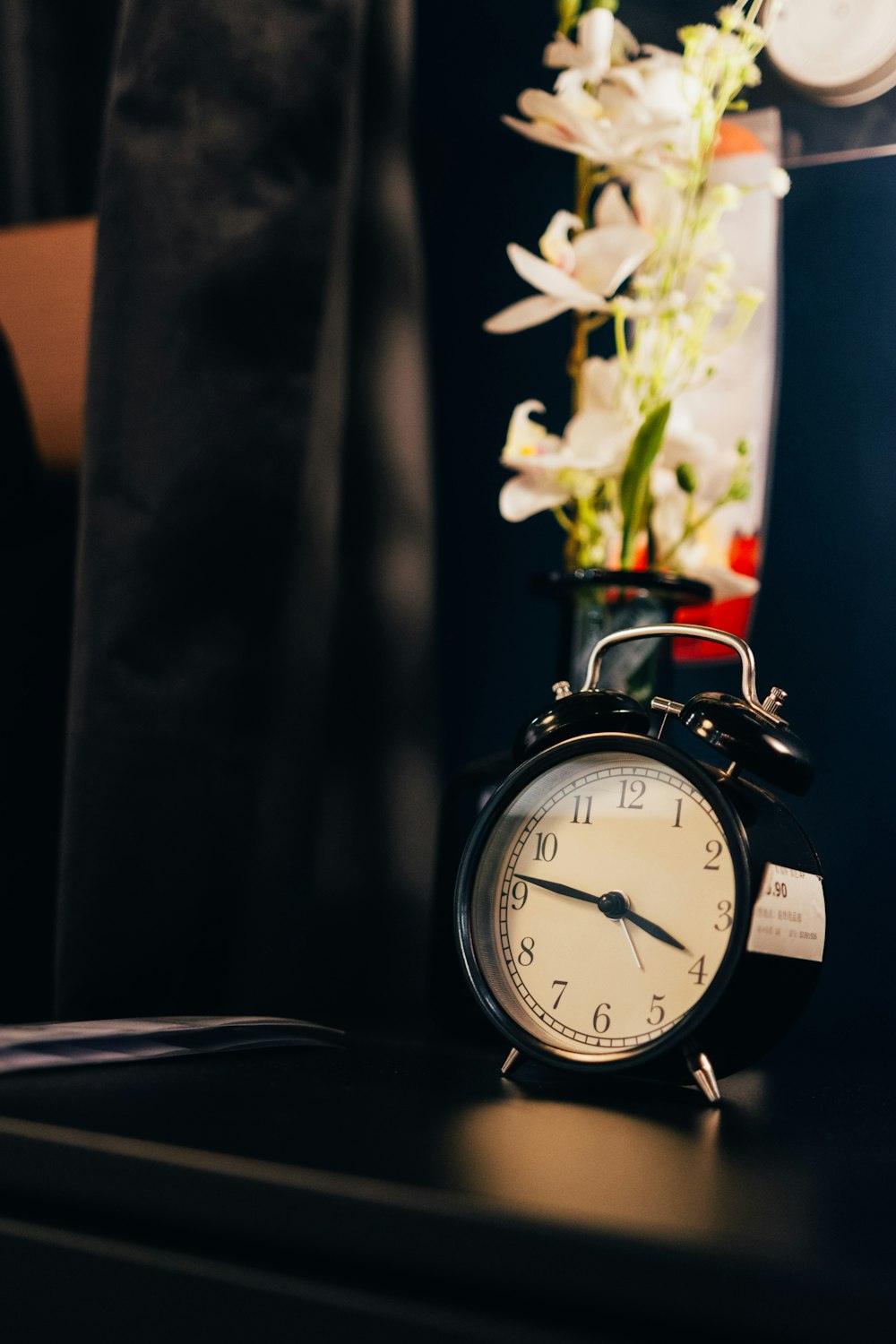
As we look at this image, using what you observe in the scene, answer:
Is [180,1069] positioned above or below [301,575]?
below

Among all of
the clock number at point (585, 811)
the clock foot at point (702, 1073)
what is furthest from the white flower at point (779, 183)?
the clock foot at point (702, 1073)

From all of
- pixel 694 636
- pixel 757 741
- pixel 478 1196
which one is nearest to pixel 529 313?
pixel 694 636

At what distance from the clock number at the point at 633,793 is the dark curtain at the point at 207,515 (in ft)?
1.19

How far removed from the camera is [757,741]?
2.16 feet

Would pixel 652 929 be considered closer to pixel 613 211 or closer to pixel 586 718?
pixel 586 718

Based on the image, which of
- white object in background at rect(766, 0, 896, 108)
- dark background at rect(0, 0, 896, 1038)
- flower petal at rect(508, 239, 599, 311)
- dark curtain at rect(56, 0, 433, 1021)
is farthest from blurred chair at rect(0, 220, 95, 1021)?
white object in background at rect(766, 0, 896, 108)

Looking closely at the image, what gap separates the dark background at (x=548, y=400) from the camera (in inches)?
39.9

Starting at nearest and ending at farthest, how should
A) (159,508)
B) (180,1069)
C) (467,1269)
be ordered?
(467,1269) < (180,1069) < (159,508)

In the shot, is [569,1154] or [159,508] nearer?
[569,1154]

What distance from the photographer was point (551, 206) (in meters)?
1.24

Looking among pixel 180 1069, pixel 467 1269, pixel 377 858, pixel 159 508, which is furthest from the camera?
pixel 377 858

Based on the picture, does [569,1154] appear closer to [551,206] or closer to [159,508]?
[159,508]

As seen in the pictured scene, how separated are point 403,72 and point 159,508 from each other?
1.92 feet

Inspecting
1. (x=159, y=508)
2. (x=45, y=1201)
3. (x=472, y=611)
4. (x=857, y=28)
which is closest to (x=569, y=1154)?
(x=45, y=1201)
